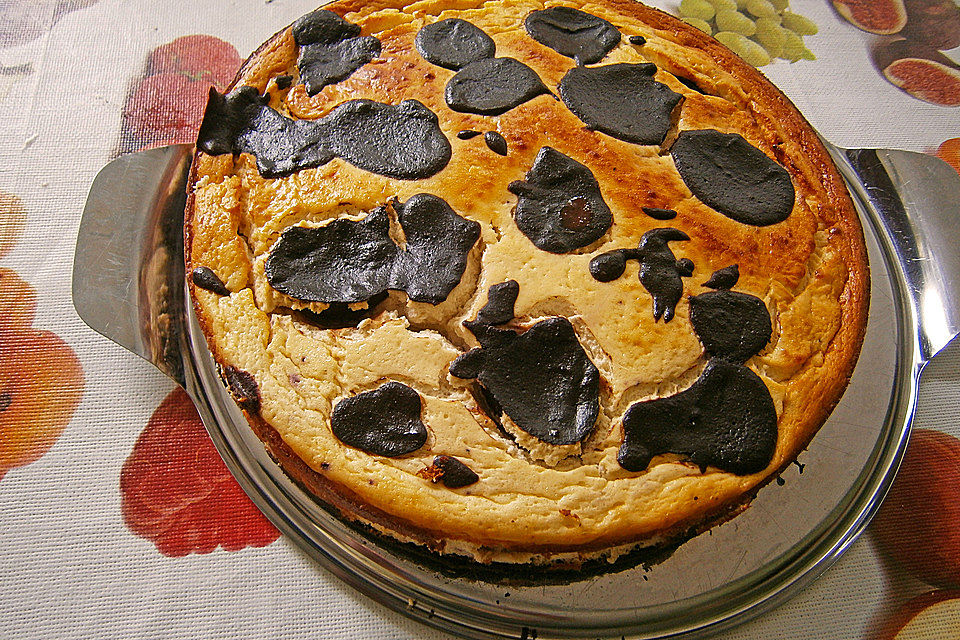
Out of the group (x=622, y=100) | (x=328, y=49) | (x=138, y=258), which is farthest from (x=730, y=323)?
(x=138, y=258)

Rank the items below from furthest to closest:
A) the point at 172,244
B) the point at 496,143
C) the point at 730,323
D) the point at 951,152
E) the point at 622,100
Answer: the point at 951,152
the point at 172,244
the point at 622,100
the point at 496,143
the point at 730,323

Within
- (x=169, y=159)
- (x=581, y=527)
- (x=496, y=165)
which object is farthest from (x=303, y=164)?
(x=581, y=527)

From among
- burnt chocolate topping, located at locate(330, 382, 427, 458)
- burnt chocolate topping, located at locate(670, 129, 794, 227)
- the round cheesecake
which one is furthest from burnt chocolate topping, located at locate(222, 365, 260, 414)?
burnt chocolate topping, located at locate(670, 129, 794, 227)

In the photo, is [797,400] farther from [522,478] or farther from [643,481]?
[522,478]

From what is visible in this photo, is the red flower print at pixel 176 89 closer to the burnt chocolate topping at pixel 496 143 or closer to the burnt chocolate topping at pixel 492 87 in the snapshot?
the burnt chocolate topping at pixel 492 87

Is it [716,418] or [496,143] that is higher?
[496,143]

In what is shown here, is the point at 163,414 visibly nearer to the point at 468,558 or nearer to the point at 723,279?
the point at 468,558
